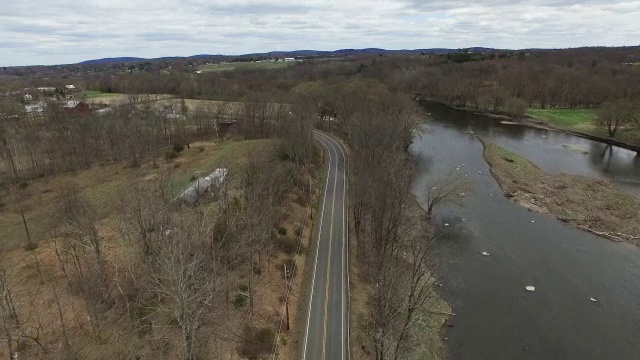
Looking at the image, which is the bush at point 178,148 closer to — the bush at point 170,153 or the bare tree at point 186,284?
the bush at point 170,153

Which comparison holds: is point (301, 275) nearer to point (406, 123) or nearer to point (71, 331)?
point (71, 331)

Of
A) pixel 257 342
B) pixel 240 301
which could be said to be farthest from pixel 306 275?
pixel 257 342

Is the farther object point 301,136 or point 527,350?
point 301,136

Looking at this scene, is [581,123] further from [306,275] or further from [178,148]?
[178,148]

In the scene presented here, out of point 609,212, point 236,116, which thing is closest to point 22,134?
point 236,116

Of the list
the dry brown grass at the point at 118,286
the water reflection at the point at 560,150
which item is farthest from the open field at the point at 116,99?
the water reflection at the point at 560,150

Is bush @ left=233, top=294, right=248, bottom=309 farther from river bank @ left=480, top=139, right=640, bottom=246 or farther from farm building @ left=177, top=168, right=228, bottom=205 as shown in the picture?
river bank @ left=480, top=139, right=640, bottom=246
